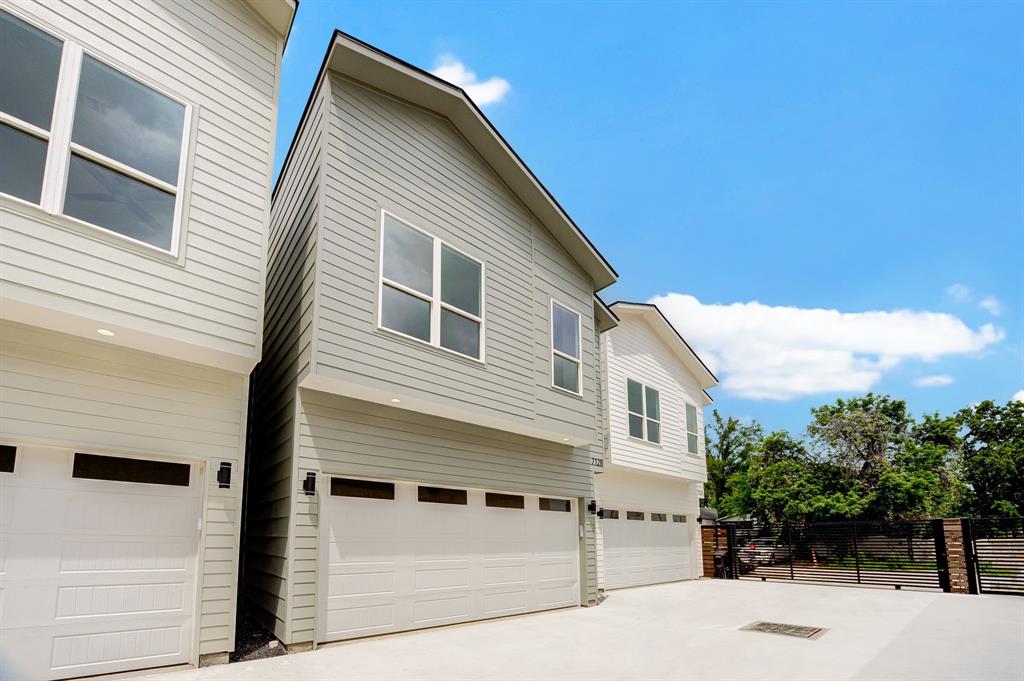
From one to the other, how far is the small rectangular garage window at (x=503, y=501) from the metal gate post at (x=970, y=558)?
33.6 feet

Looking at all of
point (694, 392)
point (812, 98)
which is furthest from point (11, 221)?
point (812, 98)

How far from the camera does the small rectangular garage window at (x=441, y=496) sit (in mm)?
7938

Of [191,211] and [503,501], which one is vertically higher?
[191,211]

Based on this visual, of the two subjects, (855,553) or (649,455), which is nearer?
(649,455)

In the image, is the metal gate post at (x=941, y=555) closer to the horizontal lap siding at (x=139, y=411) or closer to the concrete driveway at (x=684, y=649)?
the concrete driveway at (x=684, y=649)

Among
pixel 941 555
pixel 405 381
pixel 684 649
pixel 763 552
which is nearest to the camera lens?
pixel 684 649

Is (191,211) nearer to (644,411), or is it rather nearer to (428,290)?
(428,290)

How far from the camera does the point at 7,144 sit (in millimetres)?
Result: 4641

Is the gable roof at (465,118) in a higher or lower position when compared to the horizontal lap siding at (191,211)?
higher

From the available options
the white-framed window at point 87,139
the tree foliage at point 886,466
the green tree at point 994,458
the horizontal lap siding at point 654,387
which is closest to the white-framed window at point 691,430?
the horizontal lap siding at point 654,387

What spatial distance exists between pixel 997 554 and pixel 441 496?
12283 mm

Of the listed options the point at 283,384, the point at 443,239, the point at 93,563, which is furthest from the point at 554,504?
the point at 93,563

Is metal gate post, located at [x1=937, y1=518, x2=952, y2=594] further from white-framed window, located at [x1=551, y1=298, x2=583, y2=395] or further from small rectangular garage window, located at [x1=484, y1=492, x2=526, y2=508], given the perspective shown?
small rectangular garage window, located at [x1=484, y1=492, x2=526, y2=508]

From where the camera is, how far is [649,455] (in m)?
14.8
